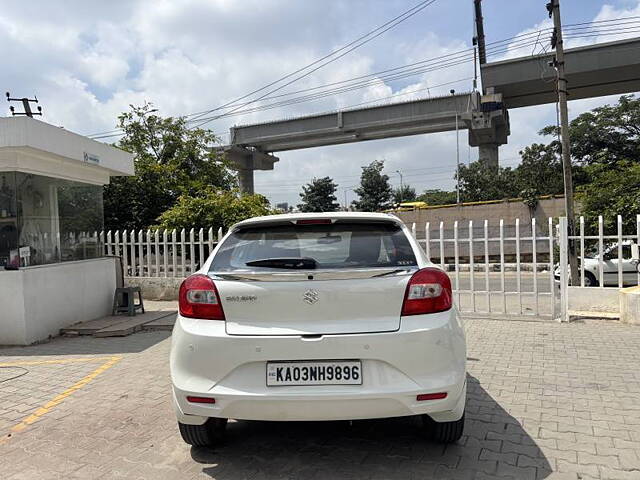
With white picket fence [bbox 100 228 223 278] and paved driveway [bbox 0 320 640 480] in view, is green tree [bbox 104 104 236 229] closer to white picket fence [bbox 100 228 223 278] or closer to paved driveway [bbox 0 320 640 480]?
white picket fence [bbox 100 228 223 278]

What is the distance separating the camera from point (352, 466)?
3.15m

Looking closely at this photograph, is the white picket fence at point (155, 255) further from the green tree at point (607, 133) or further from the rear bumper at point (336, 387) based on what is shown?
the green tree at point (607, 133)

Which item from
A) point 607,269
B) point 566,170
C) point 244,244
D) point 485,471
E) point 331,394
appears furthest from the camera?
point 607,269

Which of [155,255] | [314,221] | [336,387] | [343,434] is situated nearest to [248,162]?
[155,255]

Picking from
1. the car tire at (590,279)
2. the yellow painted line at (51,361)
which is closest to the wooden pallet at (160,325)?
the yellow painted line at (51,361)

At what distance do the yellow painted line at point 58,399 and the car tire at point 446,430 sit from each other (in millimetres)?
3192

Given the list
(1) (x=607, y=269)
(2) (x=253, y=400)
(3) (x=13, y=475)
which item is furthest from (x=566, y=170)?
(3) (x=13, y=475)

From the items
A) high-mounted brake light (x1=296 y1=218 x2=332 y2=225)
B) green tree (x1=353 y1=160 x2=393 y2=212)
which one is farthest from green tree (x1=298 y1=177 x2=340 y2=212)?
high-mounted brake light (x1=296 y1=218 x2=332 y2=225)

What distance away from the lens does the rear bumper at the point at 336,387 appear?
284 centimetres

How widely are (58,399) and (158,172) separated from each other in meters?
13.3

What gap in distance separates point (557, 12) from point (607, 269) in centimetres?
622

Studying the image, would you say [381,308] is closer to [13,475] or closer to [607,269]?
[13,475]

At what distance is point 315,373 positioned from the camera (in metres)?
2.89

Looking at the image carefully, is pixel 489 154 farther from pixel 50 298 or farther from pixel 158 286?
pixel 50 298
